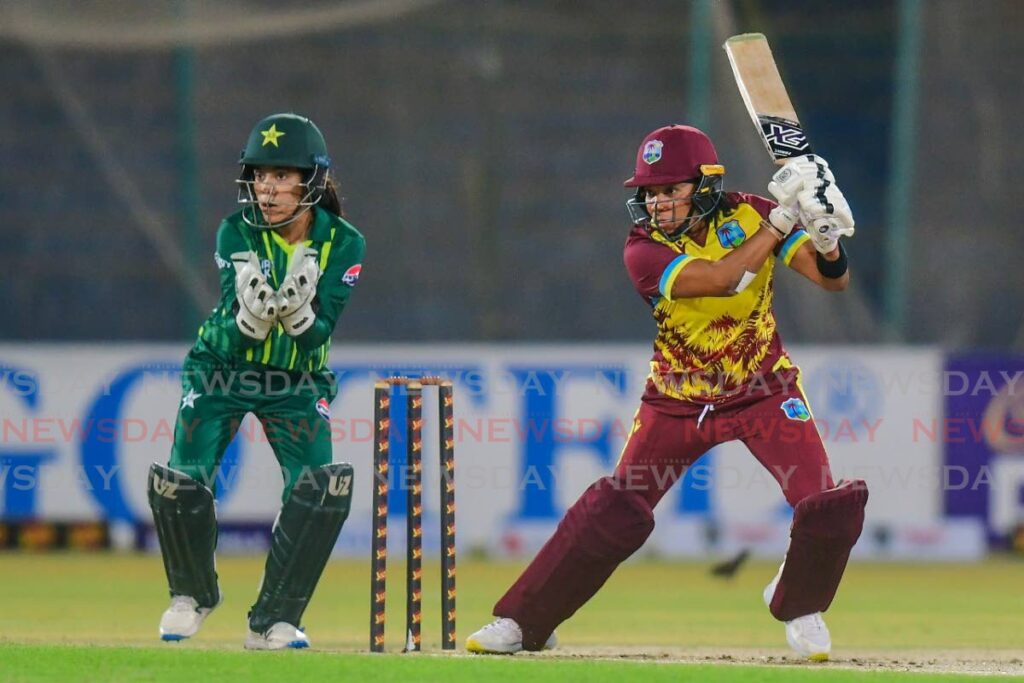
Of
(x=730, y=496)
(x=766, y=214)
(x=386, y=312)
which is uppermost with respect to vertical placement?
(x=766, y=214)

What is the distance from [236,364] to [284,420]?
0.76 ft

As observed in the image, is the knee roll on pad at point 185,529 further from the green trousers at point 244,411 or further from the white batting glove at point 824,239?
the white batting glove at point 824,239

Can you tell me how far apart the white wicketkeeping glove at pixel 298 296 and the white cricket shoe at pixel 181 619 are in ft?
3.06

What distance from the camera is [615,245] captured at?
11.0m

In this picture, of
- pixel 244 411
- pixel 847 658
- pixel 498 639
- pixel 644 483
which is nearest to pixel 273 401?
pixel 244 411

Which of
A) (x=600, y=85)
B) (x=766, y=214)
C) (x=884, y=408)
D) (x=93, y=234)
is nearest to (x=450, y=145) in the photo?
(x=600, y=85)

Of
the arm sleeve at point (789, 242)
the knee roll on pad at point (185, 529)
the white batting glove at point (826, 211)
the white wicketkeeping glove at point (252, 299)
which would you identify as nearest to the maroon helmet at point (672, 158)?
the arm sleeve at point (789, 242)

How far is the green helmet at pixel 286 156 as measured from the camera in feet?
19.5

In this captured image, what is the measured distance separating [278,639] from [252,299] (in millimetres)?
1070

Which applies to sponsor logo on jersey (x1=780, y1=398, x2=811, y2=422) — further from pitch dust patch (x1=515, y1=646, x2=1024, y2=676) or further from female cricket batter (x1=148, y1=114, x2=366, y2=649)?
female cricket batter (x1=148, y1=114, x2=366, y2=649)

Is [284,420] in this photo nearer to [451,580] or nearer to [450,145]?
[451,580]

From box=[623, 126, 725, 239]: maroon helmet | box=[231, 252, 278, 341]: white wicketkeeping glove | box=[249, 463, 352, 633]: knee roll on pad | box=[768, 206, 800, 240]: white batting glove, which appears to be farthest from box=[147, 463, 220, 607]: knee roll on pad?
box=[768, 206, 800, 240]: white batting glove

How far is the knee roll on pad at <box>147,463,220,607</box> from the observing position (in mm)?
5910

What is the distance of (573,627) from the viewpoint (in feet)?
25.3
